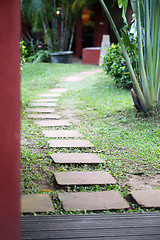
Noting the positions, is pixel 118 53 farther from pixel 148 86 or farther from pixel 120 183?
pixel 120 183

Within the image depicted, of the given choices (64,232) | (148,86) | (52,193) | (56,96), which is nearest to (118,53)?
(56,96)

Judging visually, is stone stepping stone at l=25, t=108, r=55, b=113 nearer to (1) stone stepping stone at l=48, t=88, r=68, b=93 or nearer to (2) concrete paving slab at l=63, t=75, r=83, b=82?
(1) stone stepping stone at l=48, t=88, r=68, b=93

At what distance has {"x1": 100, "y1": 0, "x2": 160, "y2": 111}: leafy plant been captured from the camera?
632cm

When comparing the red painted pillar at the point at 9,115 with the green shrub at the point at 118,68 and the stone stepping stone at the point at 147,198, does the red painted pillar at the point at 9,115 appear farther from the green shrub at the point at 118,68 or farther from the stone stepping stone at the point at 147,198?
the green shrub at the point at 118,68

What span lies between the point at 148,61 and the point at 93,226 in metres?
4.25

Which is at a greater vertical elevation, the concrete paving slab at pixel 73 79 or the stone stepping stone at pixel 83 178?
the concrete paving slab at pixel 73 79

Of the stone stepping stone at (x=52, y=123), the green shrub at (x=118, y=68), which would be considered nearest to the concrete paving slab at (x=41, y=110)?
the stone stepping stone at (x=52, y=123)

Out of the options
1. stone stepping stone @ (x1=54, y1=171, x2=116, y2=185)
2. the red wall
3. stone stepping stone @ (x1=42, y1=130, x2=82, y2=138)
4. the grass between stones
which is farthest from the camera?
the red wall

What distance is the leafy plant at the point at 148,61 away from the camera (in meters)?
6.32

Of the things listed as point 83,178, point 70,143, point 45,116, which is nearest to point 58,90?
point 45,116

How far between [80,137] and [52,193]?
2.05 metres

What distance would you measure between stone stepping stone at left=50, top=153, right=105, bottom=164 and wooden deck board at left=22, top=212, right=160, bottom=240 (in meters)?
1.38

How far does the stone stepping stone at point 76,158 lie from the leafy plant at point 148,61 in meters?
2.29

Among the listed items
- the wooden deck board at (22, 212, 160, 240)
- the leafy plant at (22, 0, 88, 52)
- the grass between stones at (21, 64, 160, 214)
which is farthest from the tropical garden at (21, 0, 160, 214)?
the leafy plant at (22, 0, 88, 52)
